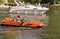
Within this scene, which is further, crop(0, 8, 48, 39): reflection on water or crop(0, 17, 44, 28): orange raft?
crop(0, 17, 44, 28): orange raft

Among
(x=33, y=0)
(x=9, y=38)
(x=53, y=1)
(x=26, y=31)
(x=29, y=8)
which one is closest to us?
(x=9, y=38)

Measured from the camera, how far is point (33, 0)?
269 feet

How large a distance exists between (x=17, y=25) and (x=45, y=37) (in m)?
6.53

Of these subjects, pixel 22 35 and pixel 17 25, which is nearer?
pixel 22 35

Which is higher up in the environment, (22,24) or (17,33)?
(22,24)

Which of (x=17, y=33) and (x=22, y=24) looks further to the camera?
(x=22, y=24)

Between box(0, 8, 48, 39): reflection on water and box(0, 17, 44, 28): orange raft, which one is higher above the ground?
box(0, 17, 44, 28): orange raft

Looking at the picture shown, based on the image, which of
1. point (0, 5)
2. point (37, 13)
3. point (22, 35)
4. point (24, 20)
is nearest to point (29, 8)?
point (37, 13)

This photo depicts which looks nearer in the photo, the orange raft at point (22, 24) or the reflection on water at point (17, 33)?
the reflection on water at point (17, 33)

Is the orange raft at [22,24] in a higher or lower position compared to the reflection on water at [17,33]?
higher

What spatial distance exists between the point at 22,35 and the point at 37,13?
88.3 feet

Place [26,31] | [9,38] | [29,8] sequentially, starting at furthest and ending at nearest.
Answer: [29,8] < [26,31] < [9,38]

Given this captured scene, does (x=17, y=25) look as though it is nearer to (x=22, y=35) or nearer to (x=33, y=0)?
(x=22, y=35)

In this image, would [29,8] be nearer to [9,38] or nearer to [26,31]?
[26,31]
